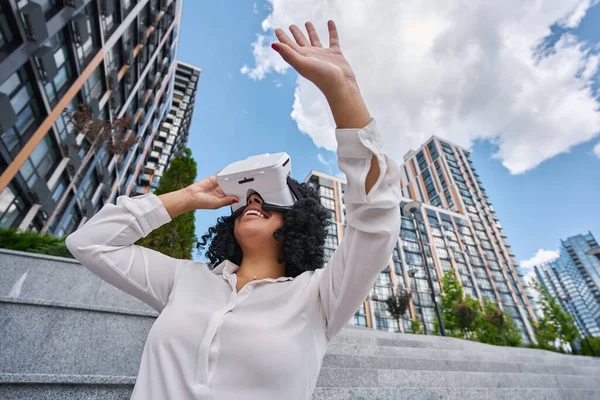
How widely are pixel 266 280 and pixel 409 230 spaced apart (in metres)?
64.9

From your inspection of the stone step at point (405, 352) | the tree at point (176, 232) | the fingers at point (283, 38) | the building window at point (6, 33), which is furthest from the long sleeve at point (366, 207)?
the building window at point (6, 33)

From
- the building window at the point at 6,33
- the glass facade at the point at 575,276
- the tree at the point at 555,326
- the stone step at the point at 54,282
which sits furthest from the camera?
the glass facade at the point at 575,276

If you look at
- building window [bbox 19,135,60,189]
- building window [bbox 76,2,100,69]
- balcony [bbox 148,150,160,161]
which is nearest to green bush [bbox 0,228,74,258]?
building window [bbox 19,135,60,189]

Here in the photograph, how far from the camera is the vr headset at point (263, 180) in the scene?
141 cm

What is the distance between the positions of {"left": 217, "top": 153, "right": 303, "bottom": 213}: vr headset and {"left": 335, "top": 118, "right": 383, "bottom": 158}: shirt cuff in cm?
46

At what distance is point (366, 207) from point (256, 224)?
650 millimetres

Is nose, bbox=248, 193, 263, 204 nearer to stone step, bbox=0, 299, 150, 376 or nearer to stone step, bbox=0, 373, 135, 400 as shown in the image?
stone step, bbox=0, 373, 135, 400

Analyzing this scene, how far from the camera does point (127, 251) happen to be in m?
1.41

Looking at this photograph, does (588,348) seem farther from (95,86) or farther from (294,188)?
(95,86)

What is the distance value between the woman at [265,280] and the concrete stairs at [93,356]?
894 millimetres

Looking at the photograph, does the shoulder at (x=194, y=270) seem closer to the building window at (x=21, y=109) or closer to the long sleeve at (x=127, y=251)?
the long sleeve at (x=127, y=251)

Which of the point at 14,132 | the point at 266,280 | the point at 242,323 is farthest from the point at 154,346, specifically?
the point at 14,132

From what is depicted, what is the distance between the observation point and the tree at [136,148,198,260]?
7258 mm

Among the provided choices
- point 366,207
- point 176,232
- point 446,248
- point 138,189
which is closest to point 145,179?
point 138,189
